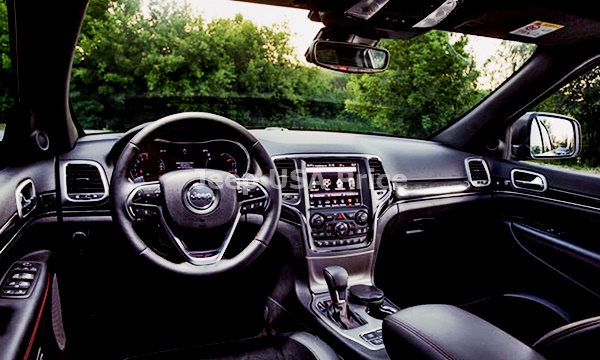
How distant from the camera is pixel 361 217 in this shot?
2.81 meters

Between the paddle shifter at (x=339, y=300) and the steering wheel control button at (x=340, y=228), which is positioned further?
the steering wheel control button at (x=340, y=228)

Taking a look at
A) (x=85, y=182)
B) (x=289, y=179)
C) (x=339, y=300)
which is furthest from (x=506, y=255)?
(x=85, y=182)

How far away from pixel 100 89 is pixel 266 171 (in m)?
1.66

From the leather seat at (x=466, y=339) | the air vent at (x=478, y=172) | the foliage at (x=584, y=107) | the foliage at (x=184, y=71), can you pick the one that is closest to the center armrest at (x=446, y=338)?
the leather seat at (x=466, y=339)

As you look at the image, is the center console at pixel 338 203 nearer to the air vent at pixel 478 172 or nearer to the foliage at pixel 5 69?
the air vent at pixel 478 172

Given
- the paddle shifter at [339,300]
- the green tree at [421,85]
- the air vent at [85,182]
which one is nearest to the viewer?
the air vent at [85,182]

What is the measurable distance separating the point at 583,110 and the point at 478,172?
30.5 inches

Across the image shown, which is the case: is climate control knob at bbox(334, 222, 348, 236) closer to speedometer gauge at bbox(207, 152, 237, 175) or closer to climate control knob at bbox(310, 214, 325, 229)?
climate control knob at bbox(310, 214, 325, 229)

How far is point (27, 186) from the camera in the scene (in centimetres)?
203

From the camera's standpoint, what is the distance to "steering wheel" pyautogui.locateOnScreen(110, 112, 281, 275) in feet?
6.21

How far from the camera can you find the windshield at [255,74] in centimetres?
300

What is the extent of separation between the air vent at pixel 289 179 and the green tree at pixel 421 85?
6.06ft

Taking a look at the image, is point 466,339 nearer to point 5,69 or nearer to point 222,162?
point 222,162

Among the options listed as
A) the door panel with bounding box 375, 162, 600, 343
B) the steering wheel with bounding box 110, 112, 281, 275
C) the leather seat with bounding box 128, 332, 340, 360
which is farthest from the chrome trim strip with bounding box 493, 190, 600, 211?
the steering wheel with bounding box 110, 112, 281, 275
